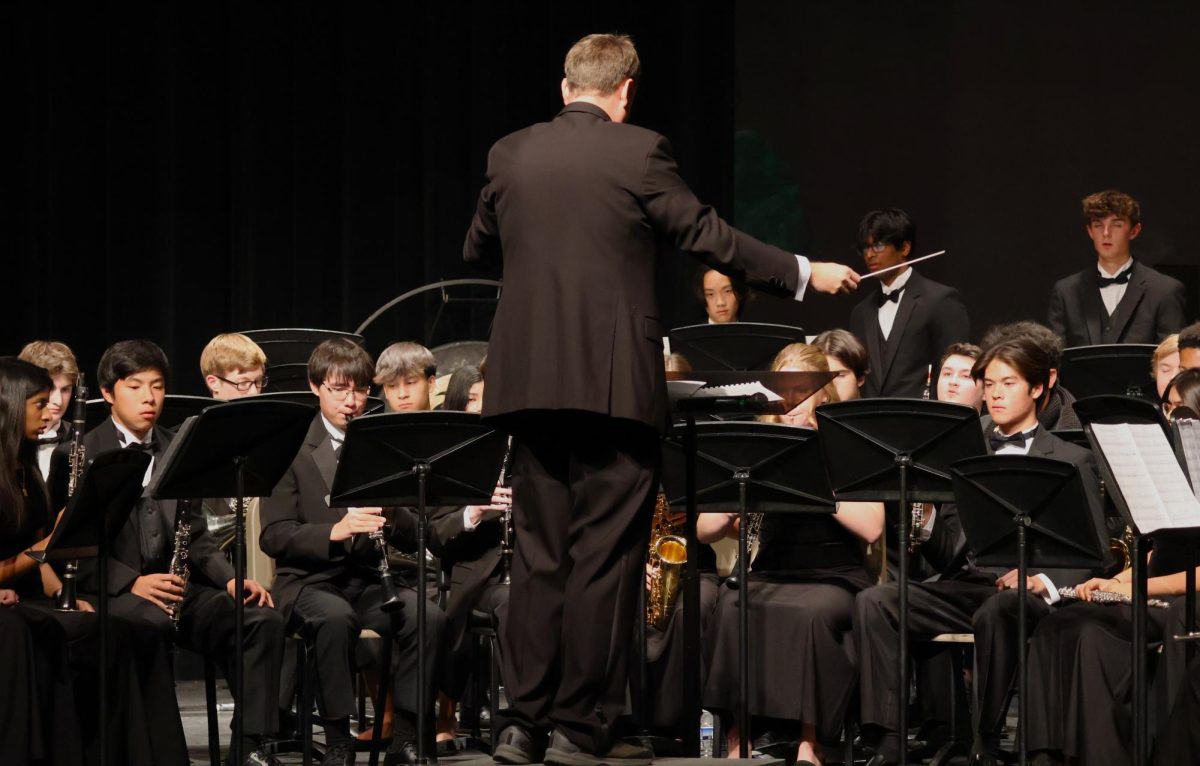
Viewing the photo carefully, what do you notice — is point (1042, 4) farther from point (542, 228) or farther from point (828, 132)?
point (542, 228)

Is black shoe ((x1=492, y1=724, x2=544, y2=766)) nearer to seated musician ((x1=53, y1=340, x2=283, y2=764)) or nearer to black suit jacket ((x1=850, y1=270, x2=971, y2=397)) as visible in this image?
seated musician ((x1=53, y1=340, x2=283, y2=764))

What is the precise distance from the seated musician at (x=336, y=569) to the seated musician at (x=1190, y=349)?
263 centimetres

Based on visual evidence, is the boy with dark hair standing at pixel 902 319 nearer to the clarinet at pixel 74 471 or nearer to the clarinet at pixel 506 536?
the clarinet at pixel 506 536

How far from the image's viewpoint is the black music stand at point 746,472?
486cm

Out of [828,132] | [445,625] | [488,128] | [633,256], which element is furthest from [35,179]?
[633,256]

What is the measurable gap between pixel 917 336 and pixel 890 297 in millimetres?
248

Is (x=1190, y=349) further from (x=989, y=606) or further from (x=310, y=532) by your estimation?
(x=310, y=532)

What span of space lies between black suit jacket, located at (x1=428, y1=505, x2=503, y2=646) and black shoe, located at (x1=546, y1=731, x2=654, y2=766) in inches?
73.1

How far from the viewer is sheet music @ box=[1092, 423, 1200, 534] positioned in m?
3.95

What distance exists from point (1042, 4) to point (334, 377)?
5707mm

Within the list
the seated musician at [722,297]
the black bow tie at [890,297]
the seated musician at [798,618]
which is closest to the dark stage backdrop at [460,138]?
the seated musician at [722,297]

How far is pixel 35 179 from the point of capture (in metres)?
8.10

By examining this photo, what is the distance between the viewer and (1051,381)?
5.46 meters

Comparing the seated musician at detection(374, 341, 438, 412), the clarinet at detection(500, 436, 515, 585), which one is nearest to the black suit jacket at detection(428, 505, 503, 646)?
the clarinet at detection(500, 436, 515, 585)
